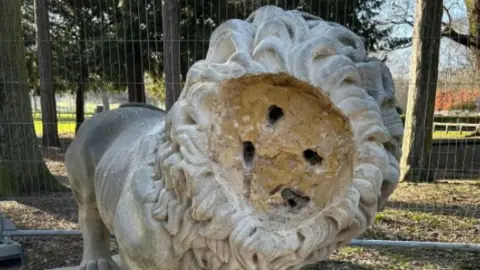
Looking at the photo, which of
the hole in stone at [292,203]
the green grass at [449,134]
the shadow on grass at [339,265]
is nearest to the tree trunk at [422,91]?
the green grass at [449,134]

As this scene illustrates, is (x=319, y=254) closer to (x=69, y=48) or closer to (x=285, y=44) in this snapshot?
(x=285, y=44)

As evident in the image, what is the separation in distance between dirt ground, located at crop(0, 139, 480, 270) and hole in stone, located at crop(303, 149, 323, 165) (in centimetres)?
297

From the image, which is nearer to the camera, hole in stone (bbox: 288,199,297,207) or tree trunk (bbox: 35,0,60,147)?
hole in stone (bbox: 288,199,297,207)

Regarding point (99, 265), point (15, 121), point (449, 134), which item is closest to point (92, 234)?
point (99, 265)

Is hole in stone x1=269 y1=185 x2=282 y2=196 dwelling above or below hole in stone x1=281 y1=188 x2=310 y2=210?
above

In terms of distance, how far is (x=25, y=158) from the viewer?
6.55m

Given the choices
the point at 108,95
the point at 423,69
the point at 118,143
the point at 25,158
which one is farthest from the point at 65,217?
the point at 423,69

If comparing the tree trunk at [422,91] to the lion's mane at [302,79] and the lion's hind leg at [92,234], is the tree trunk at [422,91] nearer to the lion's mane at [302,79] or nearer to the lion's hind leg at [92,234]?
the lion's hind leg at [92,234]

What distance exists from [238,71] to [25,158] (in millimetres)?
5771

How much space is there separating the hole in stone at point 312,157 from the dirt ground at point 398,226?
117 inches

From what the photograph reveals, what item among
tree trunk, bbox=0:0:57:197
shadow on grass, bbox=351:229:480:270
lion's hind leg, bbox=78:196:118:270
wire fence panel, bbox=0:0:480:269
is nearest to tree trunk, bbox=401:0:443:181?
wire fence panel, bbox=0:0:480:269

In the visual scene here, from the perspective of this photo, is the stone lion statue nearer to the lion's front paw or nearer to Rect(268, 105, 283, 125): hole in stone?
Rect(268, 105, 283, 125): hole in stone

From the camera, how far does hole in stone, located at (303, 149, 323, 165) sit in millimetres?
1445

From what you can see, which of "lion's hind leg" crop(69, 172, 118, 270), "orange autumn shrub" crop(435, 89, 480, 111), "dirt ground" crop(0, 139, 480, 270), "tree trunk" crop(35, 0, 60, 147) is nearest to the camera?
"lion's hind leg" crop(69, 172, 118, 270)
